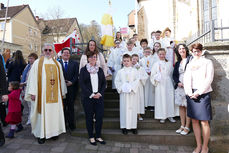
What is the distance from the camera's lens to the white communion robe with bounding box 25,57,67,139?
11.9 feet

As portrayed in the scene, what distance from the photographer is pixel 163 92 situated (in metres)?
4.06

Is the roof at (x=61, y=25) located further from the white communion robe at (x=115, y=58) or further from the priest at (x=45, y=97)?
the priest at (x=45, y=97)

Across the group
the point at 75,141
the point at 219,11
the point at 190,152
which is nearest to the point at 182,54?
the point at 190,152

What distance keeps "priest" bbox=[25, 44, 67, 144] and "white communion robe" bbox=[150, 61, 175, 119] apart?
8.00 feet

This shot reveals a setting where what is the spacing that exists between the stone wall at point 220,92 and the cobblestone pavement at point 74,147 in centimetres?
70

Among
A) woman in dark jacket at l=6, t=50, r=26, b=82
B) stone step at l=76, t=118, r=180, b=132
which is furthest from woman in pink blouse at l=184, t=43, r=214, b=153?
woman in dark jacket at l=6, t=50, r=26, b=82

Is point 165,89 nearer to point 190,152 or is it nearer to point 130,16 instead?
point 190,152

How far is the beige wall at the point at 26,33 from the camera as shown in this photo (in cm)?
2812

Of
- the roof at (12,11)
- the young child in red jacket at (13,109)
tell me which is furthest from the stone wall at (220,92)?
the roof at (12,11)

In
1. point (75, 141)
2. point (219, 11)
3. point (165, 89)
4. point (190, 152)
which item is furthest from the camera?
point (219, 11)

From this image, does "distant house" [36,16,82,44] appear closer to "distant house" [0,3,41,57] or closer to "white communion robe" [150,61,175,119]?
"distant house" [0,3,41,57]

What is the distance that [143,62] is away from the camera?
16.3 ft

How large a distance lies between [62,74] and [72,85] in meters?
0.38

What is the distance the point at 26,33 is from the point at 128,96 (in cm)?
3281
